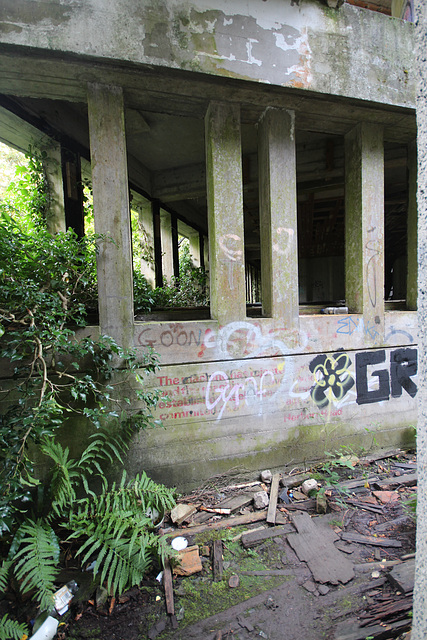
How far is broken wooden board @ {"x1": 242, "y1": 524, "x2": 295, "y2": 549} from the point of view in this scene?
3.04 metres

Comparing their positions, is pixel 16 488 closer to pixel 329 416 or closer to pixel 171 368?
pixel 171 368

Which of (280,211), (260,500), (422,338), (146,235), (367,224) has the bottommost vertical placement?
(260,500)

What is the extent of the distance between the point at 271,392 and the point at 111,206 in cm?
307

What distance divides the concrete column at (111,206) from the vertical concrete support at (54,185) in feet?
7.26

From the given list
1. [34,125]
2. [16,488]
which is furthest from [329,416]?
[34,125]

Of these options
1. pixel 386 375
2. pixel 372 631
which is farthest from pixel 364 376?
pixel 372 631

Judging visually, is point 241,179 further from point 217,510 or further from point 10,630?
point 10,630

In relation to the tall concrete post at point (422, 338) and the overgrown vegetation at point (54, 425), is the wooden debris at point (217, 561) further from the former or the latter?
the tall concrete post at point (422, 338)

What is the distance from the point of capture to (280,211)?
3986mm

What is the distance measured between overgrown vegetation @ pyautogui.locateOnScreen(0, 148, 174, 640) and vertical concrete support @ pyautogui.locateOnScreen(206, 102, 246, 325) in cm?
119

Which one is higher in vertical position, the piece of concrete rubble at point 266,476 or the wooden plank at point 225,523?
the piece of concrete rubble at point 266,476

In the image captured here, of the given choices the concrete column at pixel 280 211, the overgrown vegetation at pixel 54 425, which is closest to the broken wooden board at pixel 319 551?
the overgrown vegetation at pixel 54 425

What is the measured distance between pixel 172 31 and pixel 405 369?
5438mm

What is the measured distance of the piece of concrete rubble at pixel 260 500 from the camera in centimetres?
349
